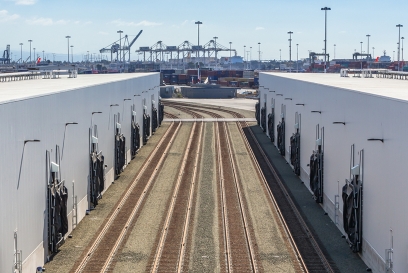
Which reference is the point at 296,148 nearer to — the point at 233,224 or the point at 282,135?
the point at 282,135

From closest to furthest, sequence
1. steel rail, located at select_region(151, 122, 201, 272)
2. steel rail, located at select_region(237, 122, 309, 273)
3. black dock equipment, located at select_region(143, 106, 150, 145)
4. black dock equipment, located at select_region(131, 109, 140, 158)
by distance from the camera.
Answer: steel rail, located at select_region(151, 122, 201, 272)
steel rail, located at select_region(237, 122, 309, 273)
black dock equipment, located at select_region(131, 109, 140, 158)
black dock equipment, located at select_region(143, 106, 150, 145)

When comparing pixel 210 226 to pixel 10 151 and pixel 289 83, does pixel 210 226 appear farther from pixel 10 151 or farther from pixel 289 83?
pixel 289 83

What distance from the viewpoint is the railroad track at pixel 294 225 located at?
55.1 ft

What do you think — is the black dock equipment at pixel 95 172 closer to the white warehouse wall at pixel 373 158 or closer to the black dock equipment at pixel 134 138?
the white warehouse wall at pixel 373 158

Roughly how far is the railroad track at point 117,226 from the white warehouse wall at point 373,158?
6.47 meters

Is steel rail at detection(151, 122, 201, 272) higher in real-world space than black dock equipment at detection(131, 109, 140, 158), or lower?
lower

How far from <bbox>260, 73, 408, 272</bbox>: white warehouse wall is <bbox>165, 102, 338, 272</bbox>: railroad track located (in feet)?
3.53

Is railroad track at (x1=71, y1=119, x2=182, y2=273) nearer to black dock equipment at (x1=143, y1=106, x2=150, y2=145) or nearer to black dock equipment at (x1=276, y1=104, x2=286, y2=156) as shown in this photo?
black dock equipment at (x1=276, y1=104, x2=286, y2=156)

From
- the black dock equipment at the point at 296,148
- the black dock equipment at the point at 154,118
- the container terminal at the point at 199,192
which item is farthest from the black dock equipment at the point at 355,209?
the black dock equipment at the point at 154,118

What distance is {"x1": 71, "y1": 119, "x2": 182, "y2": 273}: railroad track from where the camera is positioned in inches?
664

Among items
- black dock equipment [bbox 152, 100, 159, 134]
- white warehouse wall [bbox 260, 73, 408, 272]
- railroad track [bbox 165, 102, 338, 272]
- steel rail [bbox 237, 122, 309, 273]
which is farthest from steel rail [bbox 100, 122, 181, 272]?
black dock equipment [bbox 152, 100, 159, 134]

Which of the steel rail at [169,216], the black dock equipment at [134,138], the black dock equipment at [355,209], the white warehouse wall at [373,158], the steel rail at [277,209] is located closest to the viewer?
the white warehouse wall at [373,158]

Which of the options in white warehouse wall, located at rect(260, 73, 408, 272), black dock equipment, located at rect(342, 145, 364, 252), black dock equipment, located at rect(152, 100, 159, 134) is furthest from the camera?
black dock equipment, located at rect(152, 100, 159, 134)

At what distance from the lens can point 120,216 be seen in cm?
2194
